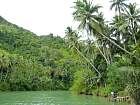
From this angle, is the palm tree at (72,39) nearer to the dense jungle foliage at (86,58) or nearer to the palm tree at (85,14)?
the dense jungle foliage at (86,58)

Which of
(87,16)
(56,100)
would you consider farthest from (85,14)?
(56,100)

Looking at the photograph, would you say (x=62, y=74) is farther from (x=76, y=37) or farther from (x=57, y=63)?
(x=76, y=37)

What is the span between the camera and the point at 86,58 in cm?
6900

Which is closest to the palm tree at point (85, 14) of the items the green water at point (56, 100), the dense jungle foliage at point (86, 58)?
the dense jungle foliage at point (86, 58)

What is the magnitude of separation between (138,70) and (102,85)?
3182 centimetres

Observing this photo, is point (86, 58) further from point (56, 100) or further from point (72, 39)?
point (56, 100)

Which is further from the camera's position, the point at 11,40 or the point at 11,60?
the point at 11,40

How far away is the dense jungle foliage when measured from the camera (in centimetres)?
4860

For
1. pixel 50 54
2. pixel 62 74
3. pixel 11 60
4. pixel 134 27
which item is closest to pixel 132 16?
pixel 134 27

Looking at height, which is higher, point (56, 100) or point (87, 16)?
point (87, 16)

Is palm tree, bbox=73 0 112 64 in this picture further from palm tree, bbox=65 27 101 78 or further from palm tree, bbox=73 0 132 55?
palm tree, bbox=65 27 101 78

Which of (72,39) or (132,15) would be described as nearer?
(132,15)

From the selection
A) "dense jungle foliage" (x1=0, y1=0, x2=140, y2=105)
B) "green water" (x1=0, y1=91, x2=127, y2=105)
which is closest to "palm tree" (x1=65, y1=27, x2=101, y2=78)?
"dense jungle foliage" (x1=0, y1=0, x2=140, y2=105)

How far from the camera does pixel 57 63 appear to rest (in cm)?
12644
